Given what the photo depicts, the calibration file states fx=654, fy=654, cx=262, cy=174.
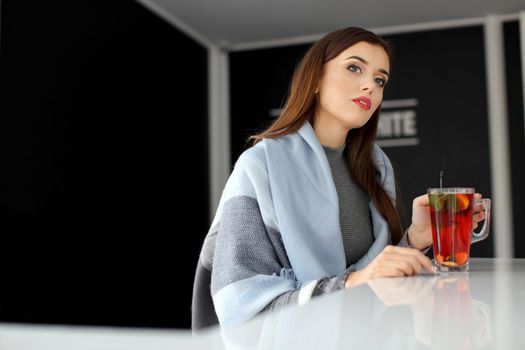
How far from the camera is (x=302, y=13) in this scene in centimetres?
530

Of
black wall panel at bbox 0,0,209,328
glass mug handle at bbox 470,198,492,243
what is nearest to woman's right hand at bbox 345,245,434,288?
glass mug handle at bbox 470,198,492,243

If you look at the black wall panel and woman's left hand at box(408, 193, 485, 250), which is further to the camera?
the black wall panel

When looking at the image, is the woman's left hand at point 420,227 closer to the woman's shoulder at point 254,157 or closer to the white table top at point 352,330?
the woman's shoulder at point 254,157

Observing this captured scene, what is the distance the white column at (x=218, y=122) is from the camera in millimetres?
6086

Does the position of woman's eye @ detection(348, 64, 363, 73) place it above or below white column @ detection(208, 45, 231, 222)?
below

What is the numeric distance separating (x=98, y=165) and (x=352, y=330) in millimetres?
4065

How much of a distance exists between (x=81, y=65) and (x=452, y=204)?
349cm

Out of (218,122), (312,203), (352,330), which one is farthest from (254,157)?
(218,122)

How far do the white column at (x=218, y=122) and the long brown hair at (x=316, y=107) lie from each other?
443 centimetres

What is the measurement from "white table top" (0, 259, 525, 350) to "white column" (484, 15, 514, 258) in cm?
495

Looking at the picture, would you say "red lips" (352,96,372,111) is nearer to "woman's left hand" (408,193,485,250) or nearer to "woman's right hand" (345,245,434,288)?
"woman's left hand" (408,193,485,250)

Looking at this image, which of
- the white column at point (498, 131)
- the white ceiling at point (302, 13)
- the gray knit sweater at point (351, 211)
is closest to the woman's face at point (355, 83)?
the gray knit sweater at point (351, 211)

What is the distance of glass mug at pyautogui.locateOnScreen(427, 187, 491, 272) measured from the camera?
111 centimetres

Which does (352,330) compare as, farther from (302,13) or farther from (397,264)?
(302,13)
